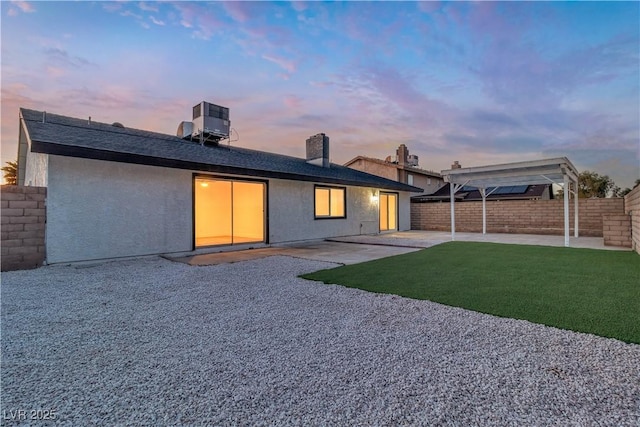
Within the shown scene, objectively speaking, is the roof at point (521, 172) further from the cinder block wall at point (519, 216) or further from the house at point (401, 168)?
the house at point (401, 168)

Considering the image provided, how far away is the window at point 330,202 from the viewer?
1119cm

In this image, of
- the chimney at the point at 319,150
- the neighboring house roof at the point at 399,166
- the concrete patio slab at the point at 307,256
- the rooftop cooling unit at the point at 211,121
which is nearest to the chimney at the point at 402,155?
the neighboring house roof at the point at 399,166

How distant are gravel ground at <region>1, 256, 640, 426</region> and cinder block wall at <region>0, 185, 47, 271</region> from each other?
224cm

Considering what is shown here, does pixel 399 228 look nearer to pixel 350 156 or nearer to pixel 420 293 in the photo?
pixel 350 156

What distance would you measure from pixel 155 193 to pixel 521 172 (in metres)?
10.9

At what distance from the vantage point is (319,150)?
1277 cm

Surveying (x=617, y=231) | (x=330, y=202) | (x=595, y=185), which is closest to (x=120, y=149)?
(x=330, y=202)

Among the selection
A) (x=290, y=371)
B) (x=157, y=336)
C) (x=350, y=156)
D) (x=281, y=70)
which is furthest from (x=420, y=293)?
(x=350, y=156)

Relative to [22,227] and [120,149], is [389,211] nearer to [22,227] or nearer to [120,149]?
[120,149]

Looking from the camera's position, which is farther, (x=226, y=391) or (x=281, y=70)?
(x=281, y=70)

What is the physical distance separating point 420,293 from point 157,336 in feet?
10.3

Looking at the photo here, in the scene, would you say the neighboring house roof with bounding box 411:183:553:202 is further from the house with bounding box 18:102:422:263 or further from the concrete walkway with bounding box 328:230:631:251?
the house with bounding box 18:102:422:263

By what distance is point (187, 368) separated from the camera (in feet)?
7.02

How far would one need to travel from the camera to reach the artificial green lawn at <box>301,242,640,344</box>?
3.00 meters
